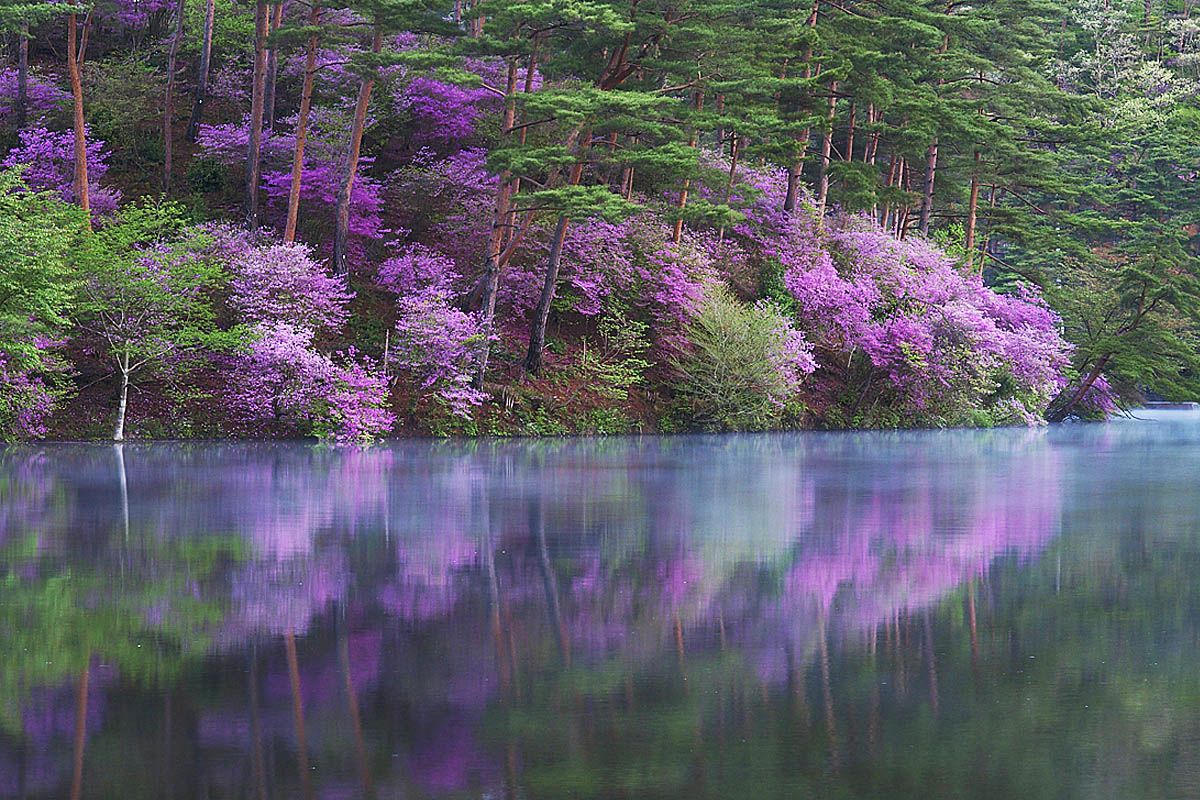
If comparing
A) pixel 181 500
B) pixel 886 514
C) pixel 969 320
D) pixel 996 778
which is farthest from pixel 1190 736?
pixel 969 320

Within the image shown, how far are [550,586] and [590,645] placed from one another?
7.89 ft

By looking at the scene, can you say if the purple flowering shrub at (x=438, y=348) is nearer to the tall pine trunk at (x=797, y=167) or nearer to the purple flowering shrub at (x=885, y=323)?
the purple flowering shrub at (x=885, y=323)

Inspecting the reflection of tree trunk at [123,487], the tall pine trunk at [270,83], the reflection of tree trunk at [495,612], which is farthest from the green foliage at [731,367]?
the reflection of tree trunk at [495,612]

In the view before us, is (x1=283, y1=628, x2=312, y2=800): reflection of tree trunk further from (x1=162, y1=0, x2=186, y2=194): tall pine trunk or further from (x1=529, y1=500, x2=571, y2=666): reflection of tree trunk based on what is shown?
(x1=162, y1=0, x2=186, y2=194): tall pine trunk

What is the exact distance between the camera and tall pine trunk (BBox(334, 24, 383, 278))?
33375 mm

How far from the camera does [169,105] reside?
38.5 metres

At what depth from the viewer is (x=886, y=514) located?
17188mm

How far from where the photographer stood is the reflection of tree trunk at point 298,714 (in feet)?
20.0

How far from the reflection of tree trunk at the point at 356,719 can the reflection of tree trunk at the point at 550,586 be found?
1260mm

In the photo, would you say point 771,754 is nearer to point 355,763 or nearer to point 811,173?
point 355,763

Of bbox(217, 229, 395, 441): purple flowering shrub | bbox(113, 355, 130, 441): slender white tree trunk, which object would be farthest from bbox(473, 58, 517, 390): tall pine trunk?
bbox(113, 355, 130, 441): slender white tree trunk

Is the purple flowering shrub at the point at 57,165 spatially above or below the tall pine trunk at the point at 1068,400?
above

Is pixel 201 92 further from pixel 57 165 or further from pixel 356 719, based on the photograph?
pixel 356 719

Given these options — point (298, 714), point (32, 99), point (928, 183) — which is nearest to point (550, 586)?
point (298, 714)
